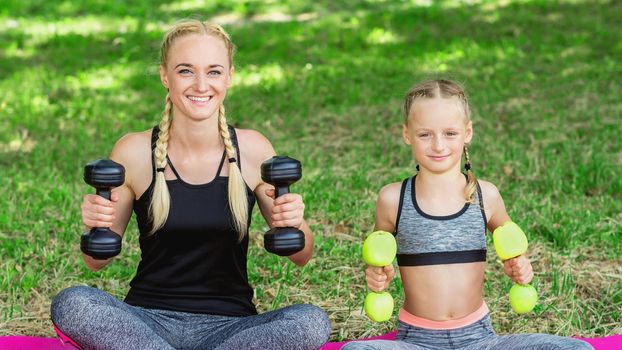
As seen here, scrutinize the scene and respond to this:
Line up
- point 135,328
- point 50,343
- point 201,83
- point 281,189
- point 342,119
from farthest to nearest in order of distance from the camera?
point 342,119 < point 50,343 < point 201,83 < point 281,189 < point 135,328

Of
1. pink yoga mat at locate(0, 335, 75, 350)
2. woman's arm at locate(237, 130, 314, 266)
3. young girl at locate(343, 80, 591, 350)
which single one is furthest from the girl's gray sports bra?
pink yoga mat at locate(0, 335, 75, 350)

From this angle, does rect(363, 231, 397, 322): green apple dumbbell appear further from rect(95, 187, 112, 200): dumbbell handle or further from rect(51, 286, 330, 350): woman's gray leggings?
rect(95, 187, 112, 200): dumbbell handle

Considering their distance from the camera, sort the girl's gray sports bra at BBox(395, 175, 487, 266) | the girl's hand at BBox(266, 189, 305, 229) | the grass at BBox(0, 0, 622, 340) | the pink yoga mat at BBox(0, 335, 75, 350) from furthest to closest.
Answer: the grass at BBox(0, 0, 622, 340) → the pink yoga mat at BBox(0, 335, 75, 350) → the girl's gray sports bra at BBox(395, 175, 487, 266) → the girl's hand at BBox(266, 189, 305, 229)

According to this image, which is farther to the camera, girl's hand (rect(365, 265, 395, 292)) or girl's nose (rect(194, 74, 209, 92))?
girl's nose (rect(194, 74, 209, 92))

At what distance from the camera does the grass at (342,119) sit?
5461mm

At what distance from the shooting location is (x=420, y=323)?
4043 mm

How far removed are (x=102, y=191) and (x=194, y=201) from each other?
0.44 m

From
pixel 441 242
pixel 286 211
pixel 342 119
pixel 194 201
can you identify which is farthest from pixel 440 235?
pixel 342 119

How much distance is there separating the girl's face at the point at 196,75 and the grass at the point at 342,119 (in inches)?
42.7

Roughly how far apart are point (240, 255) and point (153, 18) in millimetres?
Result: 8728

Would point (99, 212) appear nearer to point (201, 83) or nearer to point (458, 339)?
point (201, 83)

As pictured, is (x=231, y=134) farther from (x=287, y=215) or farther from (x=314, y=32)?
(x=314, y=32)

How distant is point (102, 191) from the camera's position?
3908 mm

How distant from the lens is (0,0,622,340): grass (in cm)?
546
